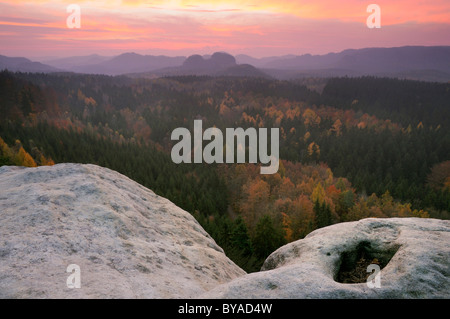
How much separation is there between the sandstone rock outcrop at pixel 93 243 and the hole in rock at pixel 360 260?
4849mm

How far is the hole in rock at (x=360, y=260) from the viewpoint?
10.4 metres

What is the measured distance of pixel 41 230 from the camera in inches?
361

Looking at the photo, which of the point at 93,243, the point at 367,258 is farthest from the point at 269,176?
the point at 93,243

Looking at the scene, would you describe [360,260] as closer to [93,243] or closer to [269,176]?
[93,243]

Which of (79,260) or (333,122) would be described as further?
(333,122)

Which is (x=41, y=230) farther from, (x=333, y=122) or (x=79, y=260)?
(x=333, y=122)

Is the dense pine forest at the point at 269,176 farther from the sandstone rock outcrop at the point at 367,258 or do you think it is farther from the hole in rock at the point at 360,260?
the hole in rock at the point at 360,260

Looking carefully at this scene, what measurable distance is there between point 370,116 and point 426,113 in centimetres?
3422

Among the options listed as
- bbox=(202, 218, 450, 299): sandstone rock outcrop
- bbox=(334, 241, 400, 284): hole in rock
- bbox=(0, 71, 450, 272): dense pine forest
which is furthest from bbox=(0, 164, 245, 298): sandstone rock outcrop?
bbox=(0, 71, 450, 272): dense pine forest

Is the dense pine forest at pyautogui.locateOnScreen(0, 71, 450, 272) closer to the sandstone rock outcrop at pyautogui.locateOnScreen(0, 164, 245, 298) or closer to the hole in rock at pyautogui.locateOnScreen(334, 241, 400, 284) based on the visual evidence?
the sandstone rock outcrop at pyautogui.locateOnScreen(0, 164, 245, 298)

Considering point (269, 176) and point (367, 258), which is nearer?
point (367, 258)

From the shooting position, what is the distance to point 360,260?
11164mm

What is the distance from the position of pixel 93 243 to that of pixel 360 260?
10.3 metres
